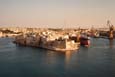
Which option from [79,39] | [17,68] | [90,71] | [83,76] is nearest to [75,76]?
[83,76]

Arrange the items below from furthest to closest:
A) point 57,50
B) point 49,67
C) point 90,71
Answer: point 57,50, point 49,67, point 90,71

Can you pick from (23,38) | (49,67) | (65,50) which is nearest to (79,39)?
(23,38)

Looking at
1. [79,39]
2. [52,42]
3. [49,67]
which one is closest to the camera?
[49,67]

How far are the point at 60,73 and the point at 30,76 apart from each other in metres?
0.96

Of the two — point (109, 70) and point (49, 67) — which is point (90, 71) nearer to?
point (109, 70)

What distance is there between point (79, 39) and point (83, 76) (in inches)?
482

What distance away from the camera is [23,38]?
779 inches

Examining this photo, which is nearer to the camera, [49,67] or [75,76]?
[75,76]

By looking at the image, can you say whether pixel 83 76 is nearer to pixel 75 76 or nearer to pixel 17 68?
pixel 75 76

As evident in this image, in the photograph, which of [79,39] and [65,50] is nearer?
[65,50]

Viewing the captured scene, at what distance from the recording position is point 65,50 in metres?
14.0

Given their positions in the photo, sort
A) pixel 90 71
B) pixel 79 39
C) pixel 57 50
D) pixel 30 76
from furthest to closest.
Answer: pixel 79 39
pixel 57 50
pixel 90 71
pixel 30 76

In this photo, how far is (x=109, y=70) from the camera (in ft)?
27.1

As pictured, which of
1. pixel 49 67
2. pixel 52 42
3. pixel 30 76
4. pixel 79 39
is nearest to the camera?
pixel 30 76
